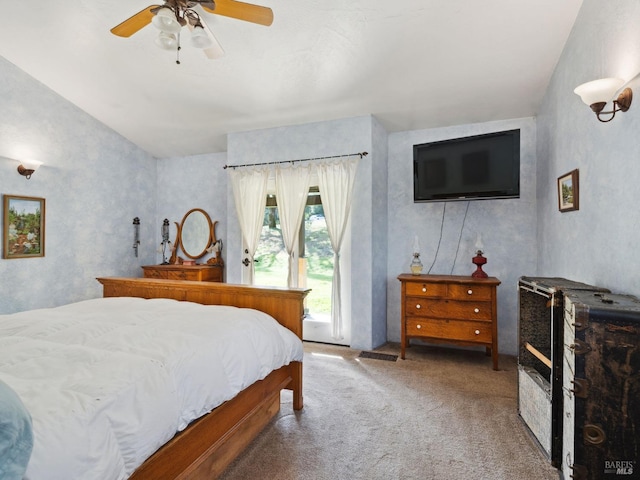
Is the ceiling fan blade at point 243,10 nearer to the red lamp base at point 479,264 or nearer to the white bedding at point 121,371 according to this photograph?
the white bedding at point 121,371

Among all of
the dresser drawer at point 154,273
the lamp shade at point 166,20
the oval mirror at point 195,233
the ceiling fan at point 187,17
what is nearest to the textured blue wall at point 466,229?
the ceiling fan at point 187,17

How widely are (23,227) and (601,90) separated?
513 centimetres

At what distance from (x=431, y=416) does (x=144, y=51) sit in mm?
3911

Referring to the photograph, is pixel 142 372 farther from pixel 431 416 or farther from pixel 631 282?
pixel 631 282

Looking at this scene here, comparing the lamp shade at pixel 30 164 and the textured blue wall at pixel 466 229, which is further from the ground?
the lamp shade at pixel 30 164

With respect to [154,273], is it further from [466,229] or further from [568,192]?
[568,192]

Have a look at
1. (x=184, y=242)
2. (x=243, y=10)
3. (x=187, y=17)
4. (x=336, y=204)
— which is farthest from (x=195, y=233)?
(x=243, y=10)

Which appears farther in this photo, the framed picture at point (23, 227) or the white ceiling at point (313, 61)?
the framed picture at point (23, 227)

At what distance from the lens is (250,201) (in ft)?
14.3

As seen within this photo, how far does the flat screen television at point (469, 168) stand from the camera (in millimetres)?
3242

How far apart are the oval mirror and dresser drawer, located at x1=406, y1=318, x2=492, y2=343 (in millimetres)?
3103

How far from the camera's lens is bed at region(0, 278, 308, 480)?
1097mm

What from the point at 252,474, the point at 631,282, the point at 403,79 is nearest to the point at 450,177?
the point at 403,79

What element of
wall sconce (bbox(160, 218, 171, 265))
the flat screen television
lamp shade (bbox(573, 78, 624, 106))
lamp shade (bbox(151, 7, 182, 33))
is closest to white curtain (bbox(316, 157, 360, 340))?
the flat screen television
